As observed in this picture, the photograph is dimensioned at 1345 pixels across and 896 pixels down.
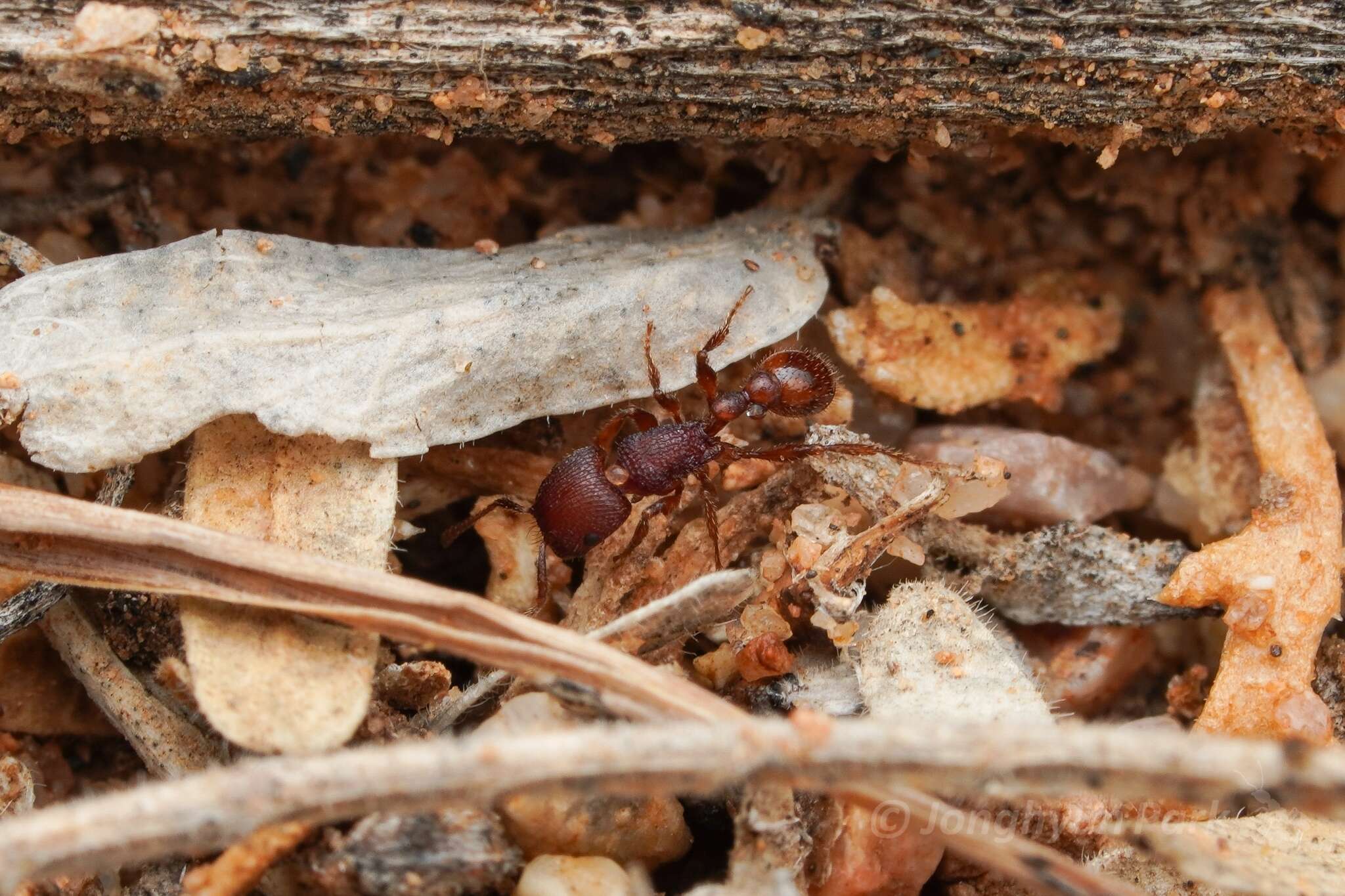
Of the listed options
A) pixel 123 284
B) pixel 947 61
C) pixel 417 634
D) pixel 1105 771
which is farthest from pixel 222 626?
pixel 947 61

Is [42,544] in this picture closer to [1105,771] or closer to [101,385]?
[101,385]

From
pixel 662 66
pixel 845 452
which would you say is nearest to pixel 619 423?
pixel 845 452

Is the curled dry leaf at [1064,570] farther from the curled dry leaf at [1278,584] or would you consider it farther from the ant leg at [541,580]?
the ant leg at [541,580]

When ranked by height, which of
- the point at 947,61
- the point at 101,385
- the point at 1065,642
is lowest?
the point at 1065,642

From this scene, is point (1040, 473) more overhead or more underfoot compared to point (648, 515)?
more overhead

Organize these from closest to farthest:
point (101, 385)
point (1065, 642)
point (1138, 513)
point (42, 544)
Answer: point (42, 544), point (101, 385), point (1065, 642), point (1138, 513)

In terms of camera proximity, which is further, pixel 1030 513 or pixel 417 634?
pixel 1030 513

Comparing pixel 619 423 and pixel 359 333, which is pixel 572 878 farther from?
pixel 619 423
